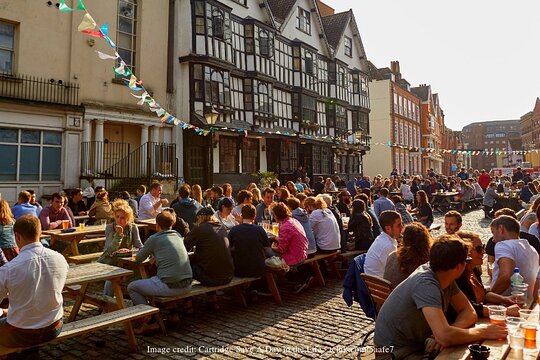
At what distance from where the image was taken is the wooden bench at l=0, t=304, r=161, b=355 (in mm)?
3945

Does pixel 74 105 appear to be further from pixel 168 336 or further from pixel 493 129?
pixel 493 129

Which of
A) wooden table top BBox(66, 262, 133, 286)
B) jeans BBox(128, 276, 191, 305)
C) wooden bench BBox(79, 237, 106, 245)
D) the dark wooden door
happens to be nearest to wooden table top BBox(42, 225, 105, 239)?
wooden bench BBox(79, 237, 106, 245)

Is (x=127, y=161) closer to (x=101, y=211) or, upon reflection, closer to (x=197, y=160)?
(x=197, y=160)

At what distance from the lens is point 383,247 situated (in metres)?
4.91

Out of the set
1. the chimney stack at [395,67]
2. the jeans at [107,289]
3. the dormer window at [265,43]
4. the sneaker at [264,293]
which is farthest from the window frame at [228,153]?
the chimney stack at [395,67]

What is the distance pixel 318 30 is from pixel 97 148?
758 inches

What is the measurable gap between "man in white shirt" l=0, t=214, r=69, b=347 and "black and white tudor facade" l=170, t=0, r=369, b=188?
11.5 meters

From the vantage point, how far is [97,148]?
1596 centimetres

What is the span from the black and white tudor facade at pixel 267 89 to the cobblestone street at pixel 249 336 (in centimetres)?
991

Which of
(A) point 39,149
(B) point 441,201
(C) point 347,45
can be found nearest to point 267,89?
(B) point 441,201

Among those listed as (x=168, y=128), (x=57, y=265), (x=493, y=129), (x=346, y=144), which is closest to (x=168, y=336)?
(x=57, y=265)

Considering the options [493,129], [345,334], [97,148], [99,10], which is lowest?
[345,334]

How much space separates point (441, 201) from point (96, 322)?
795 inches

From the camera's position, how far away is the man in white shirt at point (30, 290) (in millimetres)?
3508
